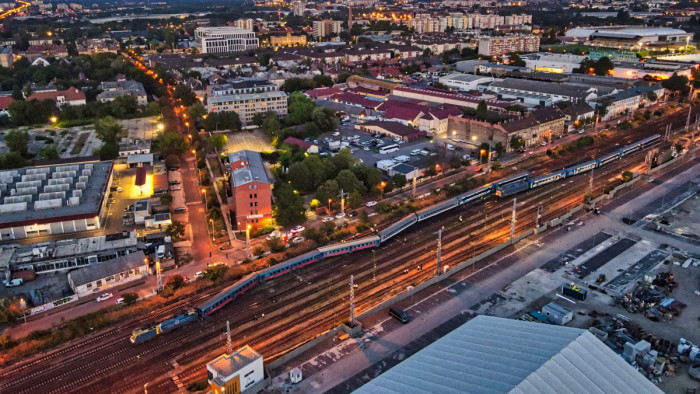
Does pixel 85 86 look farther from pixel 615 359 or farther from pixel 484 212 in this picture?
pixel 615 359

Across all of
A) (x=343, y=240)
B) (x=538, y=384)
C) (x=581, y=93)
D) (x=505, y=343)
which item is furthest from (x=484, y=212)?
(x=581, y=93)

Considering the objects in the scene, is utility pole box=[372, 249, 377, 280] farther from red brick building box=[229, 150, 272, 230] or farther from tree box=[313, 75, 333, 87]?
tree box=[313, 75, 333, 87]

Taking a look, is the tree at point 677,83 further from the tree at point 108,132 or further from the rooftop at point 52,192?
the rooftop at point 52,192

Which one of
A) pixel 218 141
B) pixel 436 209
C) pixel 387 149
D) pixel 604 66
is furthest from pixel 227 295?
pixel 604 66

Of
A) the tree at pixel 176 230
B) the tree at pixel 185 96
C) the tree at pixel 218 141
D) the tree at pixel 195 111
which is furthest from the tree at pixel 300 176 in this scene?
the tree at pixel 185 96

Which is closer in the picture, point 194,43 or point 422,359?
point 422,359

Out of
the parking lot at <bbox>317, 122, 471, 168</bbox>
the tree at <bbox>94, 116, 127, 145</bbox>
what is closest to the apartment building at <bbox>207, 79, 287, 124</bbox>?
the parking lot at <bbox>317, 122, 471, 168</bbox>
